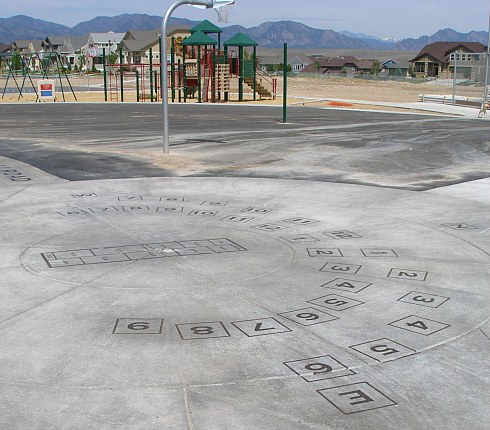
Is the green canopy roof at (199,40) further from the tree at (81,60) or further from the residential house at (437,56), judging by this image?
the tree at (81,60)

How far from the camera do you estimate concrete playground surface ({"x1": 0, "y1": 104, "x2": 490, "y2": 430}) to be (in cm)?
460

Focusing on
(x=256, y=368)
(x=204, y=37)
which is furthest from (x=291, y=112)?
(x=256, y=368)

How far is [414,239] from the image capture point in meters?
8.85

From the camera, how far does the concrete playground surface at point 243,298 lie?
4602 mm

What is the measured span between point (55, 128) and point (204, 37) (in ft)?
64.4

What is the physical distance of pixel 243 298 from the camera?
261 inches

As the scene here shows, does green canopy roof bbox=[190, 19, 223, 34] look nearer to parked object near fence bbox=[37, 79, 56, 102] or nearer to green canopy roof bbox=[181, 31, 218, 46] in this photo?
green canopy roof bbox=[181, 31, 218, 46]

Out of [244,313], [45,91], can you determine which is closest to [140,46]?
[45,91]

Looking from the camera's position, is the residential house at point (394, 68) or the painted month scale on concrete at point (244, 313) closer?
the painted month scale on concrete at point (244, 313)

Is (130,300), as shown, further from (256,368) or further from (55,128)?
(55,128)

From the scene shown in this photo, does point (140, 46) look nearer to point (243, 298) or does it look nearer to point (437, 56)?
point (437, 56)

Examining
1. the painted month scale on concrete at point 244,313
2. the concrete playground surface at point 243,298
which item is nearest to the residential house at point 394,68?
the concrete playground surface at point 243,298

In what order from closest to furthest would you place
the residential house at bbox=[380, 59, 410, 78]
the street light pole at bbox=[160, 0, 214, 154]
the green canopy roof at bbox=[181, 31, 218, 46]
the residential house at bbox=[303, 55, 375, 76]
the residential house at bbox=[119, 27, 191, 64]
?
the street light pole at bbox=[160, 0, 214, 154], the green canopy roof at bbox=[181, 31, 218, 46], the residential house at bbox=[119, 27, 191, 64], the residential house at bbox=[380, 59, 410, 78], the residential house at bbox=[303, 55, 375, 76]

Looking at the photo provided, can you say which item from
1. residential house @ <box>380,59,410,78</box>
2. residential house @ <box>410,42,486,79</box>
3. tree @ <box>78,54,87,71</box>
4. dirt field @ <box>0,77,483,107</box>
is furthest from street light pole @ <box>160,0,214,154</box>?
residential house @ <box>380,59,410,78</box>
